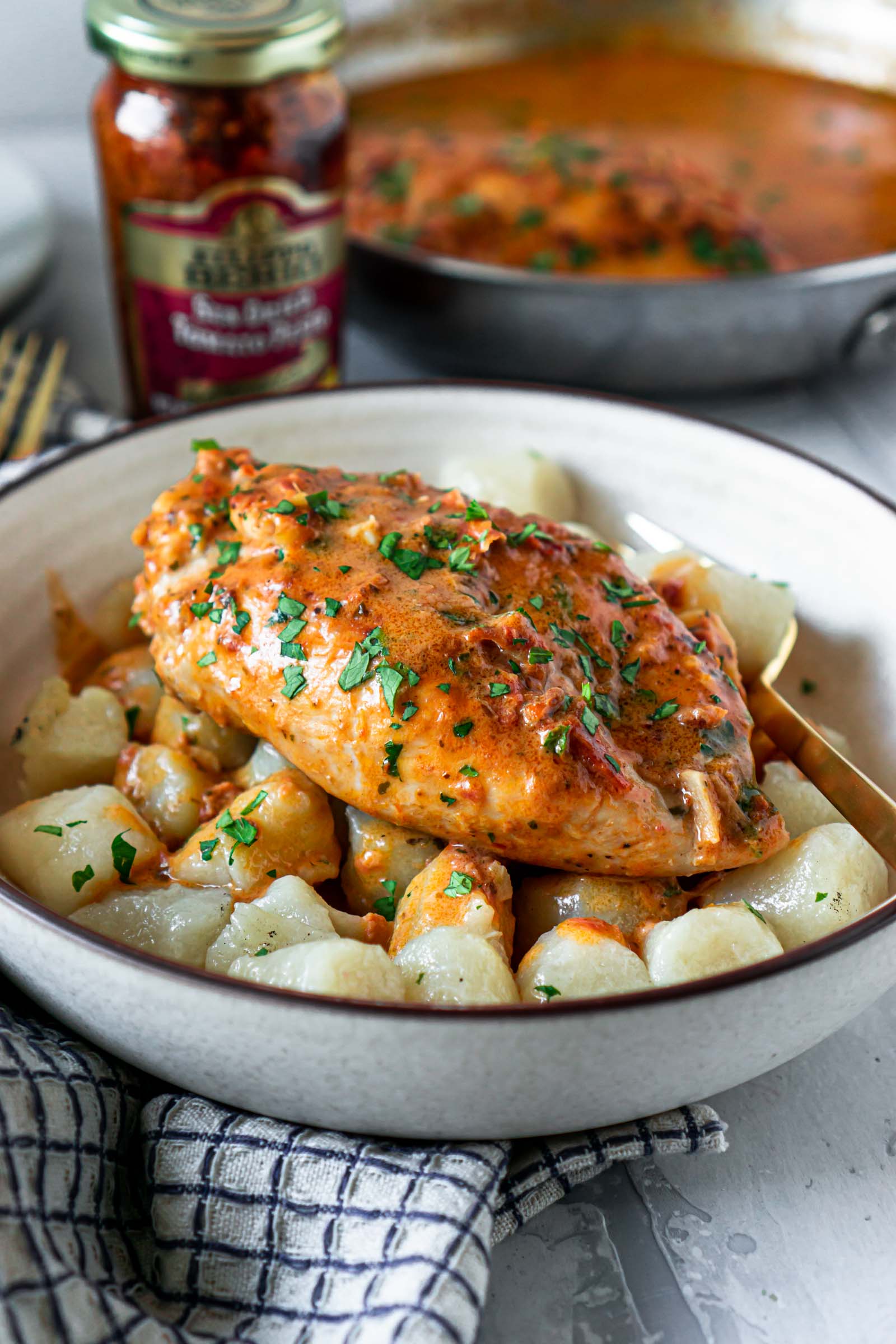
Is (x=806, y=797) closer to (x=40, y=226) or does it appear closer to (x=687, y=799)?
(x=687, y=799)

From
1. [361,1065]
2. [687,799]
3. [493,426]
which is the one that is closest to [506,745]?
[687,799]

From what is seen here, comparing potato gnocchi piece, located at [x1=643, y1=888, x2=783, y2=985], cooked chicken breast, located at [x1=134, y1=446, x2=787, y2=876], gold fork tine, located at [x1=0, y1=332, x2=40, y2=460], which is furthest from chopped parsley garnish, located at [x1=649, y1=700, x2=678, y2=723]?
gold fork tine, located at [x1=0, y1=332, x2=40, y2=460]

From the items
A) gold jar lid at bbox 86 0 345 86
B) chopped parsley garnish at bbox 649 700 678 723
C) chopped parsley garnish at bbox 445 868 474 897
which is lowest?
chopped parsley garnish at bbox 445 868 474 897

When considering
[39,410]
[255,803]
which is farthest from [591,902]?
[39,410]

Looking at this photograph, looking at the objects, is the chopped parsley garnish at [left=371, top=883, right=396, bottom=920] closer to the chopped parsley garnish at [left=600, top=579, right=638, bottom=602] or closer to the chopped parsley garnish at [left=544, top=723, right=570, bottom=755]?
the chopped parsley garnish at [left=544, top=723, right=570, bottom=755]

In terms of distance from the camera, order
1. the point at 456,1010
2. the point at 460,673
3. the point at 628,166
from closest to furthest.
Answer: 1. the point at 456,1010
2. the point at 460,673
3. the point at 628,166

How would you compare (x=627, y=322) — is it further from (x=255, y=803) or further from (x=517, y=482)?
(x=255, y=803)
